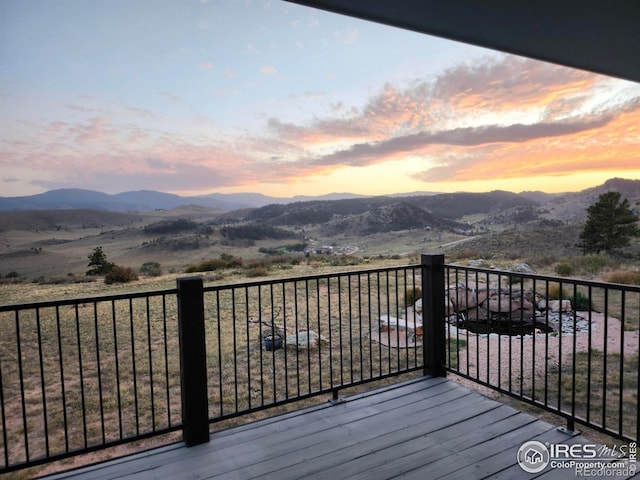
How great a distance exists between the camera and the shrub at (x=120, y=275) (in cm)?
1084

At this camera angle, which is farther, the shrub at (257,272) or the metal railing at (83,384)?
the shrub at (257,272)

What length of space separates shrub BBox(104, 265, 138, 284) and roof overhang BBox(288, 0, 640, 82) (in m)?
11.0

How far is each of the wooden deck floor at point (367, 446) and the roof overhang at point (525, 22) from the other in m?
2.45

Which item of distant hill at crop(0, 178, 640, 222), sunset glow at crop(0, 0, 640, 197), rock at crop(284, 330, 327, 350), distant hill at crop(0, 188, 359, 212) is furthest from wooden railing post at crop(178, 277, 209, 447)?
distant hill at crop(0, 178, 640, 222)

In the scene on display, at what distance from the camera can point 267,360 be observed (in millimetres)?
5164

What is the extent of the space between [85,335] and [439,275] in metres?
6.85

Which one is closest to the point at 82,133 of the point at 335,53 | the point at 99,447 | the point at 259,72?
the point at 259,72

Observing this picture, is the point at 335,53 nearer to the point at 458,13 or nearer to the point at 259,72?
the point at 259,72

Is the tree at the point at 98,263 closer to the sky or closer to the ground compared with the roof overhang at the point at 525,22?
closer to the ground

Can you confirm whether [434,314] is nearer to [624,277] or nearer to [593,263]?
[624,277]

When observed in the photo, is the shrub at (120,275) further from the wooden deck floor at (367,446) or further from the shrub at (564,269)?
the shrub at (564,269)

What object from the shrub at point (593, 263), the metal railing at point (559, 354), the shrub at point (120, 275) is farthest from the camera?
the shrub at point (593, 263)

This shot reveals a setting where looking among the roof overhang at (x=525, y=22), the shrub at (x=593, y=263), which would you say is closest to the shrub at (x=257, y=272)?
the shrub at (x=593, y=263)

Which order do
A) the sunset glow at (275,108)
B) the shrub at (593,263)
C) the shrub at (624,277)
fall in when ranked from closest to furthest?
the sunset glow at (275,108) → the shrub at (624,277) → the shrub at (593,263)
